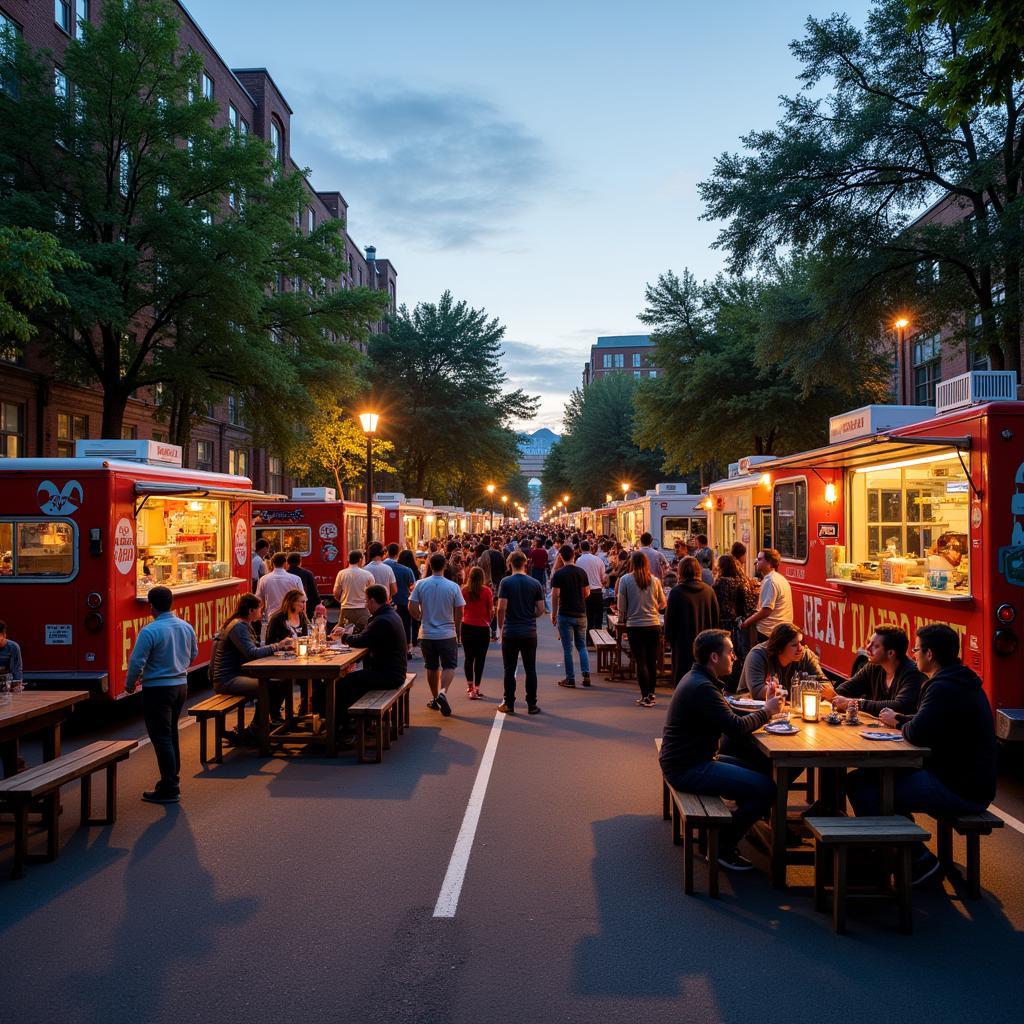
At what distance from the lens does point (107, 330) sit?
2322 centimetres

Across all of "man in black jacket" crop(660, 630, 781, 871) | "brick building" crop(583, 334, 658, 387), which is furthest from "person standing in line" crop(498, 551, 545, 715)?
"brick building" crop(583, 334, 658, 387)

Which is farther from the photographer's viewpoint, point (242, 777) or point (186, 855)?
point (242, 777)

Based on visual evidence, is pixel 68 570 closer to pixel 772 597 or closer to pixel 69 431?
pixel 772 597

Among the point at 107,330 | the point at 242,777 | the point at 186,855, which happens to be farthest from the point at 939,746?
the point at 107,330

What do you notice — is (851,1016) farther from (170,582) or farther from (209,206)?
(209,206)

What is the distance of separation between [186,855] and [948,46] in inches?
844

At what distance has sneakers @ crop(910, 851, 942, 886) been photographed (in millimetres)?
5488

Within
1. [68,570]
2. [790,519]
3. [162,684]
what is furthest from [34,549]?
[790,519]

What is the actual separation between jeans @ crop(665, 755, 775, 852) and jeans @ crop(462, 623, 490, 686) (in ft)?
20.2

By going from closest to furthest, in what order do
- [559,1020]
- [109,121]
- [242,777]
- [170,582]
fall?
1. [559,1020]
2. [242,777]
3. [170,582]
4. [109,121]

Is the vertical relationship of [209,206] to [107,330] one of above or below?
above

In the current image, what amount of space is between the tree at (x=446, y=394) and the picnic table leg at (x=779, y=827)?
39216 millimetres

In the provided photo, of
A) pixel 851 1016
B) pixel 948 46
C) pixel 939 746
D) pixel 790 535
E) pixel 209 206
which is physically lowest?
pixel 851 1016

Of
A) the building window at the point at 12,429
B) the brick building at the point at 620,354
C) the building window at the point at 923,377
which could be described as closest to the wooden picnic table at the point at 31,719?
the building window at the point at 12,429
